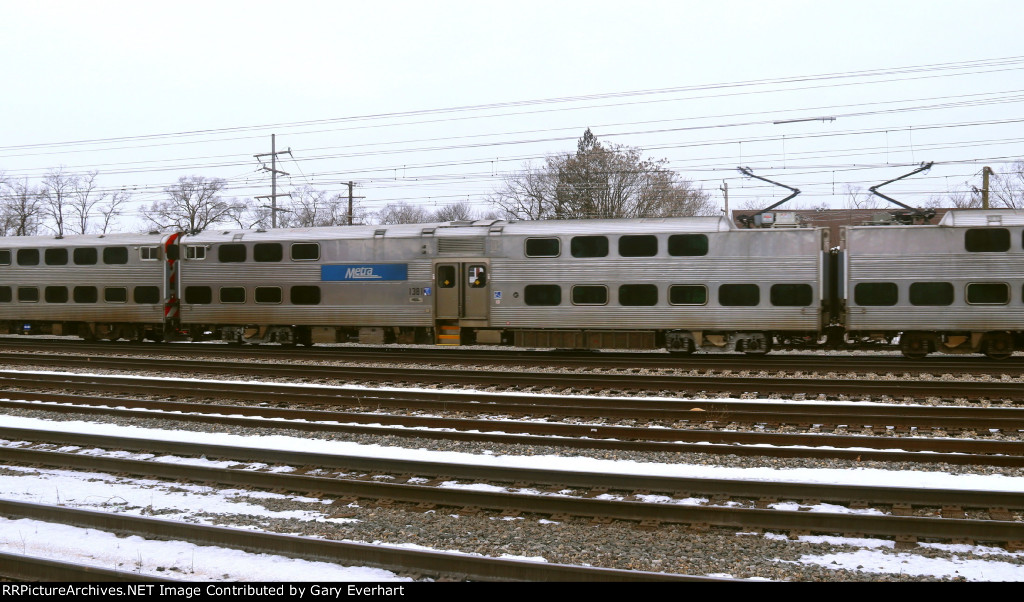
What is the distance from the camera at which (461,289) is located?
67.2 ft

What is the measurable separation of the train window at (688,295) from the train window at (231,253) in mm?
12991

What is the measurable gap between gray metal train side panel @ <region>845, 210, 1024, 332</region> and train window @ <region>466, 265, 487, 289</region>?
916 cm

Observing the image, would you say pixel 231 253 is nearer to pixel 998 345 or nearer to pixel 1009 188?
pixel 998 345

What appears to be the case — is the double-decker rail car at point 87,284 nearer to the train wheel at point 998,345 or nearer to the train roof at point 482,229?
the train roof at point 482,229

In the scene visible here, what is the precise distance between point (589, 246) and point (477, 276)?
10.5 feet

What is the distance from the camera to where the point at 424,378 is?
15555 mm

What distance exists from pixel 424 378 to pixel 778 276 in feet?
29.7

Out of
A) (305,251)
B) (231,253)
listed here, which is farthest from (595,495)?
(231,253)

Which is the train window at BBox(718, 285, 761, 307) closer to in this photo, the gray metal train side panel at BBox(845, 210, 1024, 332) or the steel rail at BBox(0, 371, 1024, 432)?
the gray metal train side panel at BBox(845, 210, 1024, 332)

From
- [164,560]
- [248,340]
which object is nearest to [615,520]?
[164,560]

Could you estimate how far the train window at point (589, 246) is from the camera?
1942 centimetres

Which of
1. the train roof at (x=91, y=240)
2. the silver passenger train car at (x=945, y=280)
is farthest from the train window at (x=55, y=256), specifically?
the silver passenger train car at (x=945, y=280)

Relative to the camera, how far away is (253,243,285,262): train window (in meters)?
22.3
